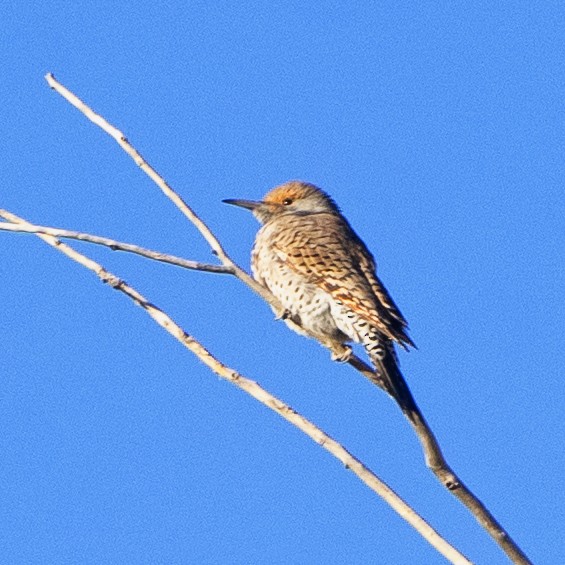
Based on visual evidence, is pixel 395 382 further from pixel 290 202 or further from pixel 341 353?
pixel 290 202

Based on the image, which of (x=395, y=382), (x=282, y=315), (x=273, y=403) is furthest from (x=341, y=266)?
(x=273, y=403)

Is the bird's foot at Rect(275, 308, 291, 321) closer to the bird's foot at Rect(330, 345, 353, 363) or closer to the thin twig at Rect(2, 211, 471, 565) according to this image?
the bird's foot at Rect(330, 345, 353, 363)

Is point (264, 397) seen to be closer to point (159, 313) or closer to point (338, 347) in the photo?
point (159, 313)

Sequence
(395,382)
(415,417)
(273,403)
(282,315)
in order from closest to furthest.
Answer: (273,403)
(415,417)
(395,382)
(282,315)

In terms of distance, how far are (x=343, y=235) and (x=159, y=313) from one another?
322 centimetres

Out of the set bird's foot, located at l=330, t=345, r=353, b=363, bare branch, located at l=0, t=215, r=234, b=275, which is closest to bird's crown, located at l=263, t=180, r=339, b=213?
bird's foot, located at l=330, t=345, r=353, b=363

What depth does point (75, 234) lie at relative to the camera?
376 centimetres

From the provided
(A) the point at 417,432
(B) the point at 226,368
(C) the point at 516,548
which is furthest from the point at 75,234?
(C) the point at 516,548

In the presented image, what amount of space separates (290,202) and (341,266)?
1426mm

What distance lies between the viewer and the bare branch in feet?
12.2

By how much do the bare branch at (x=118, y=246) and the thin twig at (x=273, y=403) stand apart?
19 millimetres

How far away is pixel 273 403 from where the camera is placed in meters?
3.14

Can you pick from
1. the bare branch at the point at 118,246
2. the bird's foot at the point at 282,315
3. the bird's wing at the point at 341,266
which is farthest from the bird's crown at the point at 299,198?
the bare branch at the point at 118,246

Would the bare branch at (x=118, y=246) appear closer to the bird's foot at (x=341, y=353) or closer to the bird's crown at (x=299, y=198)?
the bird's foot at (x=341, y=353)
